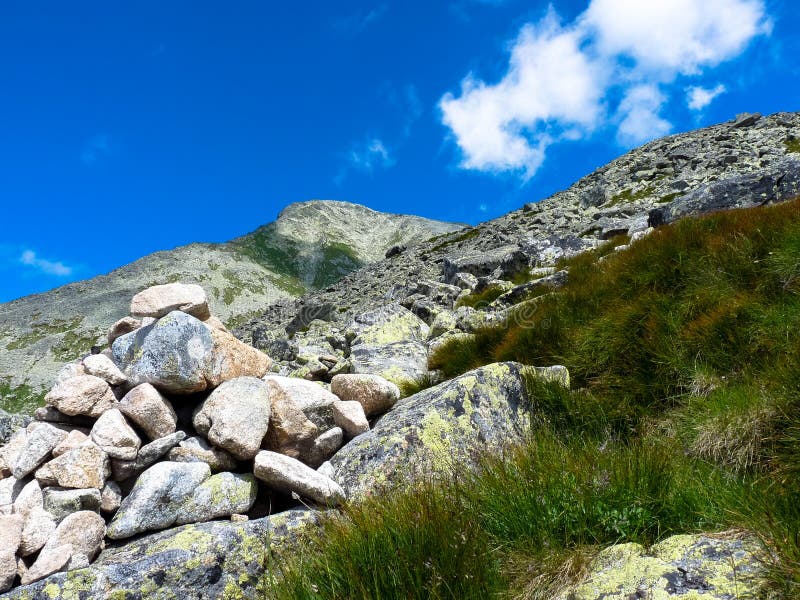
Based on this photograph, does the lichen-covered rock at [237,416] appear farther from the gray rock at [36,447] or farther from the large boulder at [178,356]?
the gray rock at [36,447]

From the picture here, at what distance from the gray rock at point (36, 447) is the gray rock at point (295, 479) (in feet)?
7.10

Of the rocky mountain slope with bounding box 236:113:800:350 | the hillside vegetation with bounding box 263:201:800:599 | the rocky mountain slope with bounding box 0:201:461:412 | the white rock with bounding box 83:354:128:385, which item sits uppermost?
the rocky mountain slope with bounding box 0:201:461:412

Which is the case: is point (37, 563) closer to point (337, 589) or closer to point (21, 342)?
point (337, 589)

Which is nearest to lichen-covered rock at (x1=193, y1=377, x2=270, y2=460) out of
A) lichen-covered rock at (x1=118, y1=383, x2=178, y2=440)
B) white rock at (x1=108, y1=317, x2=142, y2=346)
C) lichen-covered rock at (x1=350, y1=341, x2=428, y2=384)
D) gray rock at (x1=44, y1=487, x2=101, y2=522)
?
lichen-covered rock at (x1=118, y1=383, x2=178, y2=440)

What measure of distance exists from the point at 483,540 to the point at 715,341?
4519mm

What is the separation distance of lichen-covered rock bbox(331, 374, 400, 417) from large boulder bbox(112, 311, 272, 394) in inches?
53.5

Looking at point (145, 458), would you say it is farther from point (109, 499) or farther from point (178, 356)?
point (178, 356)

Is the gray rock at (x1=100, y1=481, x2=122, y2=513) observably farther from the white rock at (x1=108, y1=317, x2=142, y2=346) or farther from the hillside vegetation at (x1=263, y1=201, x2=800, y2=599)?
the white rock at (x1=108, y1=317, x2=142, y2=346)

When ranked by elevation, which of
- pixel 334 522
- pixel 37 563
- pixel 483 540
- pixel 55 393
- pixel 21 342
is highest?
pixel 21 342

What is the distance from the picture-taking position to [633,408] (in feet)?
18.7

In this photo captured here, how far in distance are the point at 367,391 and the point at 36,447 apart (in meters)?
3.76

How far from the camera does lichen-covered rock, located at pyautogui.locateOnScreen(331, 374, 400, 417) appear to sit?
6609 millimetres

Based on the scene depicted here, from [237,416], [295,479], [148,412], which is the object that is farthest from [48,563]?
[295,479]

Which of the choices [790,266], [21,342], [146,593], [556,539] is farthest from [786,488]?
[21,342]
